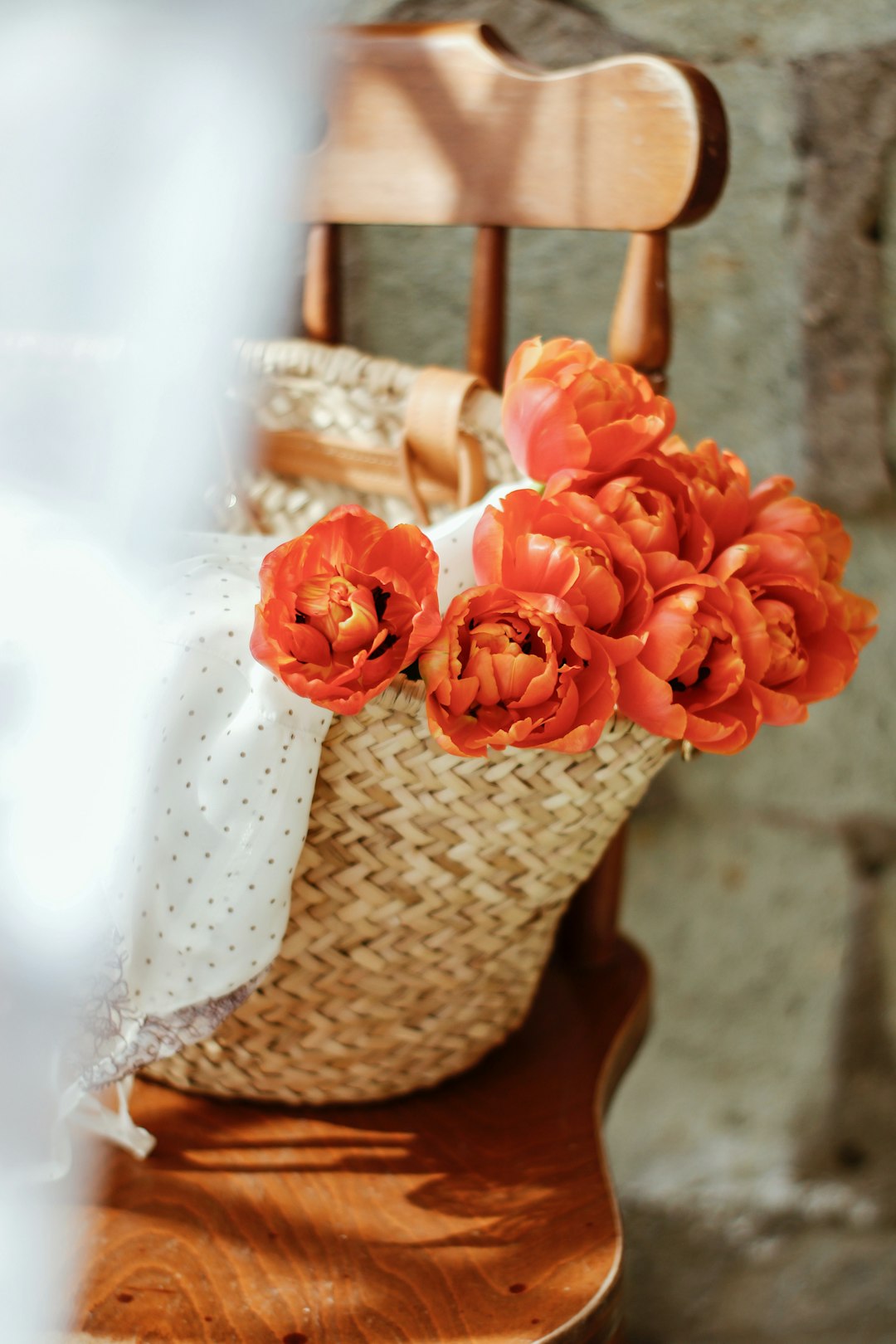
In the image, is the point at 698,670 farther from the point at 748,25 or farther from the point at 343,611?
the point at 748,25

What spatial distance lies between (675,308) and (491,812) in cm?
53

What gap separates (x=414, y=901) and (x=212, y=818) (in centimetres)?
10

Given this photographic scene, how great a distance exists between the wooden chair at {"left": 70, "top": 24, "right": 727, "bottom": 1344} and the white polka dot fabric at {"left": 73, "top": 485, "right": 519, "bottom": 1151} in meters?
0.09

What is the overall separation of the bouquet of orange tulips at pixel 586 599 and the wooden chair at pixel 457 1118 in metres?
0.21

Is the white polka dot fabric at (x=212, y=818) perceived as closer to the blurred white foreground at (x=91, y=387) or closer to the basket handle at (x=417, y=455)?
the blurred white foreground at (x=91, y=387)

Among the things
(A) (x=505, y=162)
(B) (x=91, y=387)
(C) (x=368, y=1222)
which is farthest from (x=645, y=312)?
(C) (x=368, y=1222)

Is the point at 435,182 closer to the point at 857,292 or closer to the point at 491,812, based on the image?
the point at 857,292

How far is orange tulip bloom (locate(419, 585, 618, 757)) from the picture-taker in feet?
1.22

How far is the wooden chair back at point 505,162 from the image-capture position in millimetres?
597

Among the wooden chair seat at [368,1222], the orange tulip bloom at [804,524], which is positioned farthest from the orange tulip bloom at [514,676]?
the wooden chair seat at [368,1222]

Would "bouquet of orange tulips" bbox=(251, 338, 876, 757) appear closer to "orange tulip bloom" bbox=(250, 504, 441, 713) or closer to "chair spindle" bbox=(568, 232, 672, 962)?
"orange tulip bloom" bbox=(250, 504, 441, 713)

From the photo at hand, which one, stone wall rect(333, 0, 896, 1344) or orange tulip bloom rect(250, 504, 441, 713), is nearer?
orange tulip bloom rect(250, 504, 441, 713)

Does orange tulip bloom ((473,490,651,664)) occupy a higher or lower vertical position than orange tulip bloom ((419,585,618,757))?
higher

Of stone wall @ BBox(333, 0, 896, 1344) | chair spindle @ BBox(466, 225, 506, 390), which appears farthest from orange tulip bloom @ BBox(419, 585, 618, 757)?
stone wall @ BBox(333, 0, 896, 1344)
